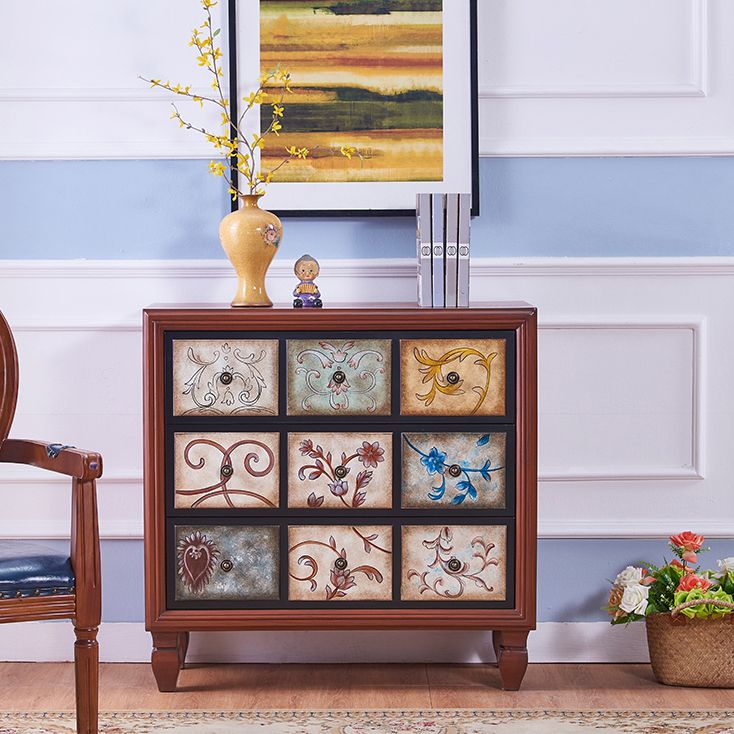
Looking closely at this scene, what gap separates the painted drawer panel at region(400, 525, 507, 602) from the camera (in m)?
2.33

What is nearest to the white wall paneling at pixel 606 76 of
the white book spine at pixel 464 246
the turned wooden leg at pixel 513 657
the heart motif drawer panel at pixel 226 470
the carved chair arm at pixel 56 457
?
the white book spine at pixel 464 246

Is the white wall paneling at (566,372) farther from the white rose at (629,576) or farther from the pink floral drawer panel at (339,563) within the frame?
the pink floral drawer panel at (339,563)

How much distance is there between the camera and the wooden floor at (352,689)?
238cm

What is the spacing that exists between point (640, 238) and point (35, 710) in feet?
6.49

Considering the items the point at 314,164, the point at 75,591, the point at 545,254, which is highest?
the point at 314,164

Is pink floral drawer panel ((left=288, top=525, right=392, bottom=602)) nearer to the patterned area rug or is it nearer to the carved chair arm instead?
the patterned area rug

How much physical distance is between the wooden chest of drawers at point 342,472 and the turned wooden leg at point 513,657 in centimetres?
6

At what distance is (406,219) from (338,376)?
614 mm

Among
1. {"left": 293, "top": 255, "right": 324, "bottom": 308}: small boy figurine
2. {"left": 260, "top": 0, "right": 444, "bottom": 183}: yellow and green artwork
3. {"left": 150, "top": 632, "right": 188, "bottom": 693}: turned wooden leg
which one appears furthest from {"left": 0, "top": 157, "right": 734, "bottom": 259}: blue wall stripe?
{"left": 150, "top": 632, "right": 188, "bottom": 693}: turned wooden leg

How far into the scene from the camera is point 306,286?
244cm

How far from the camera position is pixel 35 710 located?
2350 millimetres

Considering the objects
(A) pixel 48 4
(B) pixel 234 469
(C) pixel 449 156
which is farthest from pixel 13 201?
(C) pixel 449 156

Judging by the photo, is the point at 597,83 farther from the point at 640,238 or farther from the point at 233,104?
the point at 233,104

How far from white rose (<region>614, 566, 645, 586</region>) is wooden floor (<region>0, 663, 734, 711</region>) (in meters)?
0.26
